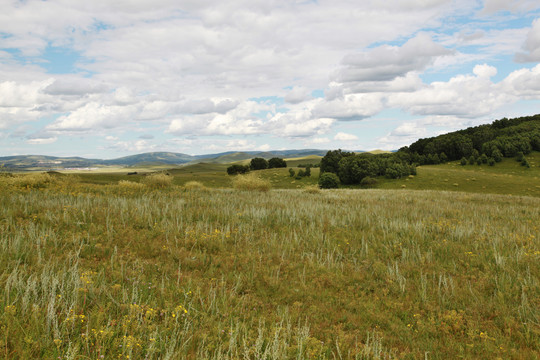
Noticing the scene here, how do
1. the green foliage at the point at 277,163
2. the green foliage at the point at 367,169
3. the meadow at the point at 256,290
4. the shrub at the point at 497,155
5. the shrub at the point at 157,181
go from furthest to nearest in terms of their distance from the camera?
the green foliage at the point at 277,163, the shrub at the point at 497,155, the green foliage at the point at 367,169, the shrub at the point at 157,181, the meadow at the point at 256,290

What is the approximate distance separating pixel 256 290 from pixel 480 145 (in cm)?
13074

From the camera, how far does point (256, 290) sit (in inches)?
203

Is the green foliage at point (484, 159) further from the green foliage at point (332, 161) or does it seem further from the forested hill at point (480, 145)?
the green foliage at point (332, 161)

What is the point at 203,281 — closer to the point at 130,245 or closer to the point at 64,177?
the point at 130,245

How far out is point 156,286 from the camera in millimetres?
4676

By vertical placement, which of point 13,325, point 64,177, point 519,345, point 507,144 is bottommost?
point 519,345

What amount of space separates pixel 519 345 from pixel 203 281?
502 cm

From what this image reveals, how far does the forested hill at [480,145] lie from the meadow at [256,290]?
10851 centimetres

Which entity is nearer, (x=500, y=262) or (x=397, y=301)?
(x=397, y=301)

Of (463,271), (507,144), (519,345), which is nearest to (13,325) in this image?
(519,345)

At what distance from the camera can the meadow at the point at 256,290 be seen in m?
3.39

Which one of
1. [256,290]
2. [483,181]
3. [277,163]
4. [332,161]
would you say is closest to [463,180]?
[483,181]

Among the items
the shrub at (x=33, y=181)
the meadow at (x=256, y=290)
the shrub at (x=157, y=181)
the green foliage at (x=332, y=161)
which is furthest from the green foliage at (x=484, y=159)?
the shrub at (x=33, y=181)

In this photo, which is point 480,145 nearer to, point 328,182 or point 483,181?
point 483,181
